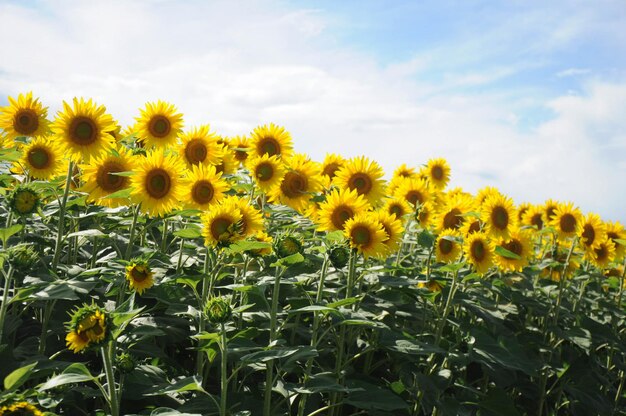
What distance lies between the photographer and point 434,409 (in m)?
4.43

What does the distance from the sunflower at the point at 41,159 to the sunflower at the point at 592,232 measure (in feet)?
15.7

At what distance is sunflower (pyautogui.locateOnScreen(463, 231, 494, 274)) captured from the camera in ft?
17.0

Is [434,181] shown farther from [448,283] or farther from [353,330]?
[353,330]

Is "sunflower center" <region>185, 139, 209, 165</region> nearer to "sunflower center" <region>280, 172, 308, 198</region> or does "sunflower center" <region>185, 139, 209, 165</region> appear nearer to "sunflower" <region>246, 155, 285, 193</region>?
"sunflower" <region>246, 155, 285, 193</region>

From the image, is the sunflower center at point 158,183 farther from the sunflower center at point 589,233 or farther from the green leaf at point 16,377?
the sunflower center at point 589,233

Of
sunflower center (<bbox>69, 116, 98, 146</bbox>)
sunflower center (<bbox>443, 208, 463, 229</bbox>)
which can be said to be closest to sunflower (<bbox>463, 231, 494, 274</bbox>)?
sunflower center (<bbox>443, 208, 463, 229</bbox>)

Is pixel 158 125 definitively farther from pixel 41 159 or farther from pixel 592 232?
pixel 592 232

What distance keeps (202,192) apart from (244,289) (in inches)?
44.3

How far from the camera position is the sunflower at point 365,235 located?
3.90 meters

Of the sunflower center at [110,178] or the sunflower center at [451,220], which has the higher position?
the sunflower center at [451,220]

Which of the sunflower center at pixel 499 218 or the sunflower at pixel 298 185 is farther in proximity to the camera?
the sunflower center at pixel 499 218

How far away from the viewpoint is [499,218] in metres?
5.61

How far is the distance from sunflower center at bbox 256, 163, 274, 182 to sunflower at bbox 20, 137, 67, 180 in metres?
1.42

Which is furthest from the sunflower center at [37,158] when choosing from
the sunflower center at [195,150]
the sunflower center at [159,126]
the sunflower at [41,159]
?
the sunflower center at [195,150]
